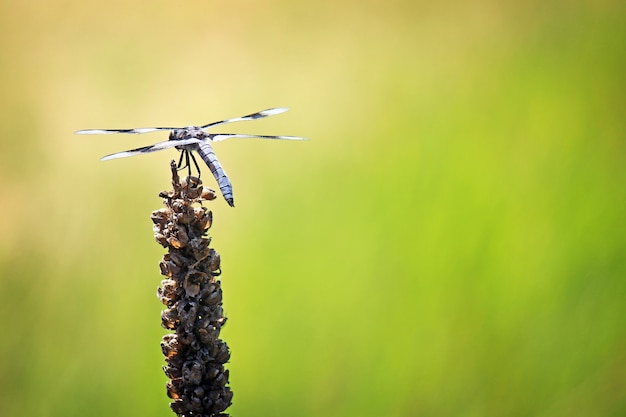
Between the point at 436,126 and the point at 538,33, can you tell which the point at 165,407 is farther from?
the point at 538,33

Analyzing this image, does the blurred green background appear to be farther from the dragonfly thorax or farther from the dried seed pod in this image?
the dried seed pod

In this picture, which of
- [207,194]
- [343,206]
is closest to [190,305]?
[207,194]

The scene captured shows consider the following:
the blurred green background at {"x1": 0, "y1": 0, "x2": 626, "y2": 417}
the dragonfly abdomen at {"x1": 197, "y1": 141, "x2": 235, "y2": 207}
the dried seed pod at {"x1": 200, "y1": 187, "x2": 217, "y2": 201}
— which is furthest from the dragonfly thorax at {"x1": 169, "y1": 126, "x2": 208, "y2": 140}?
the blurred green background at {"x1": 0, "y1": 0, "x2": 626, "y2": 417}

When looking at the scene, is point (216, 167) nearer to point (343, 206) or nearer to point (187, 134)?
point (187, 134)

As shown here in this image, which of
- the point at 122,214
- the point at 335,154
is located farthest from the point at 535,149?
the point at 122,214

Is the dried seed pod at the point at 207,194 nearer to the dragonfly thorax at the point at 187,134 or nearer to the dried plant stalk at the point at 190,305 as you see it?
the dried plant stalk at the point at 190,305

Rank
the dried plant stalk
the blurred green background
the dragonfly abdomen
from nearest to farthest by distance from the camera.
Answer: the dried plant stalk
the dragonfly abdomen
the blurred green background
